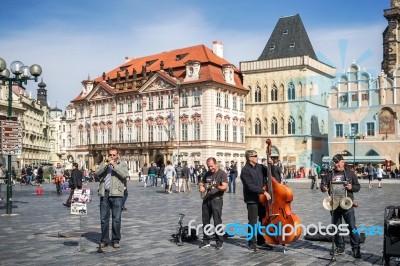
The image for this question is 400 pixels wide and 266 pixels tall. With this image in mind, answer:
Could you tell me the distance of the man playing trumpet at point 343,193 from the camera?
8.48 m

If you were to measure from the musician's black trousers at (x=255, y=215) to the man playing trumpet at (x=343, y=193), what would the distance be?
4.25ft

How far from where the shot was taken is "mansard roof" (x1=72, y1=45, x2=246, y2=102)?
2222 inches

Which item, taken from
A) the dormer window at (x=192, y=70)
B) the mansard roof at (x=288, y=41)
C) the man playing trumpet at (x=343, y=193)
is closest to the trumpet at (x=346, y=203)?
the man playing trumpet at (x=343, y=193)

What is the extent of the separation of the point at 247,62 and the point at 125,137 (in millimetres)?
17900

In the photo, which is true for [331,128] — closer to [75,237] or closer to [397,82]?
[397,82]

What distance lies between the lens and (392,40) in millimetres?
65625

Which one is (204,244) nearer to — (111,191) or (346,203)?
(111,191)

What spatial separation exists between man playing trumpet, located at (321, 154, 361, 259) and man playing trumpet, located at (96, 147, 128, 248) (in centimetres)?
366

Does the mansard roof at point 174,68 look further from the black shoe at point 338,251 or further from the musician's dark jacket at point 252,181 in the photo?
the black shoe at point 338,251

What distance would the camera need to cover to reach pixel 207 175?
33.2ft

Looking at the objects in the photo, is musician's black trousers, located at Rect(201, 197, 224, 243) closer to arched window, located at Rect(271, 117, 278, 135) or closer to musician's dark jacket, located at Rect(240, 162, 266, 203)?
musician's dark jacket, located at Rect(240, 162, 266, 203)

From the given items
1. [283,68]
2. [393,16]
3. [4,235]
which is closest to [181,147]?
[283,68]

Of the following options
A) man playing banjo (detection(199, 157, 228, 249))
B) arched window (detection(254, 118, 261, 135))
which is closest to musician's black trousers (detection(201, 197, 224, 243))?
man playing banjo (detection(199, 157, 228, 249))

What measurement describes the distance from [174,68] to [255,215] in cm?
5131
